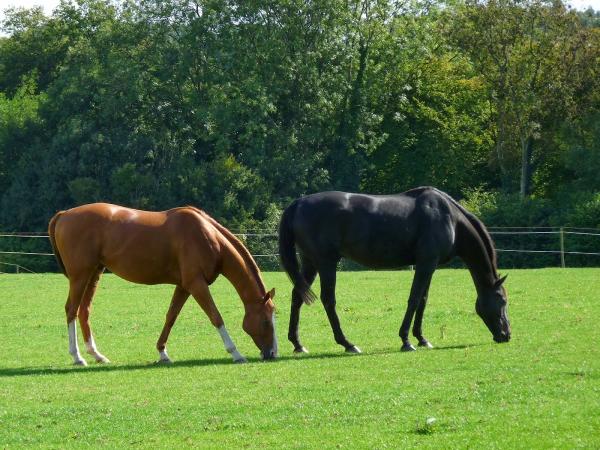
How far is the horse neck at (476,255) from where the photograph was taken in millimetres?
14758

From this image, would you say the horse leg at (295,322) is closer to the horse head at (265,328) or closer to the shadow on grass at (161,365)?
the shadow on grass at (161,365)

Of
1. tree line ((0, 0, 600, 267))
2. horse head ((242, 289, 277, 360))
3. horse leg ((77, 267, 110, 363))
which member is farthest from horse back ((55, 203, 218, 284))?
tree line ((0, 0, 600, 267))

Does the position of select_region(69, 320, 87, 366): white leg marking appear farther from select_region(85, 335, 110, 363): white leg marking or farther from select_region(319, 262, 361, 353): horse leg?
select_region(319, 262, 361, 353): horse leg

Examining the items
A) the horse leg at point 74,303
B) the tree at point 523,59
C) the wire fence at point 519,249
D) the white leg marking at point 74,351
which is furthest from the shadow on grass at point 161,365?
the tree at point 523,59

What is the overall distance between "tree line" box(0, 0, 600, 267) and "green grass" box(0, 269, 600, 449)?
96.8ft

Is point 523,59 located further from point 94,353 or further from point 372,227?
point 94,353

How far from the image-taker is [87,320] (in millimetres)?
14453

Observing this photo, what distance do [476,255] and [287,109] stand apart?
3821cm

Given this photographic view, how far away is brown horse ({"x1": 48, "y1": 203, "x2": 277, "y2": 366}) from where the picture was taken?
13.9m

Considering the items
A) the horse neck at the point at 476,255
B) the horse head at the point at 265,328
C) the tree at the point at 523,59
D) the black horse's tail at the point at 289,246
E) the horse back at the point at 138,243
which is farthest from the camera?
the tree at the point at 523,59

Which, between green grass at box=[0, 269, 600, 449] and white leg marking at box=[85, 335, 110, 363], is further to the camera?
white leg marking at box=[85, 335, 110, 363]

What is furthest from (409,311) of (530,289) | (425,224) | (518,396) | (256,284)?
(530,289)

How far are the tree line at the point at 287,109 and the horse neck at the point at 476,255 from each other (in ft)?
105

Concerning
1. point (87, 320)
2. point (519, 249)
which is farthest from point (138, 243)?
point (519, 249)
